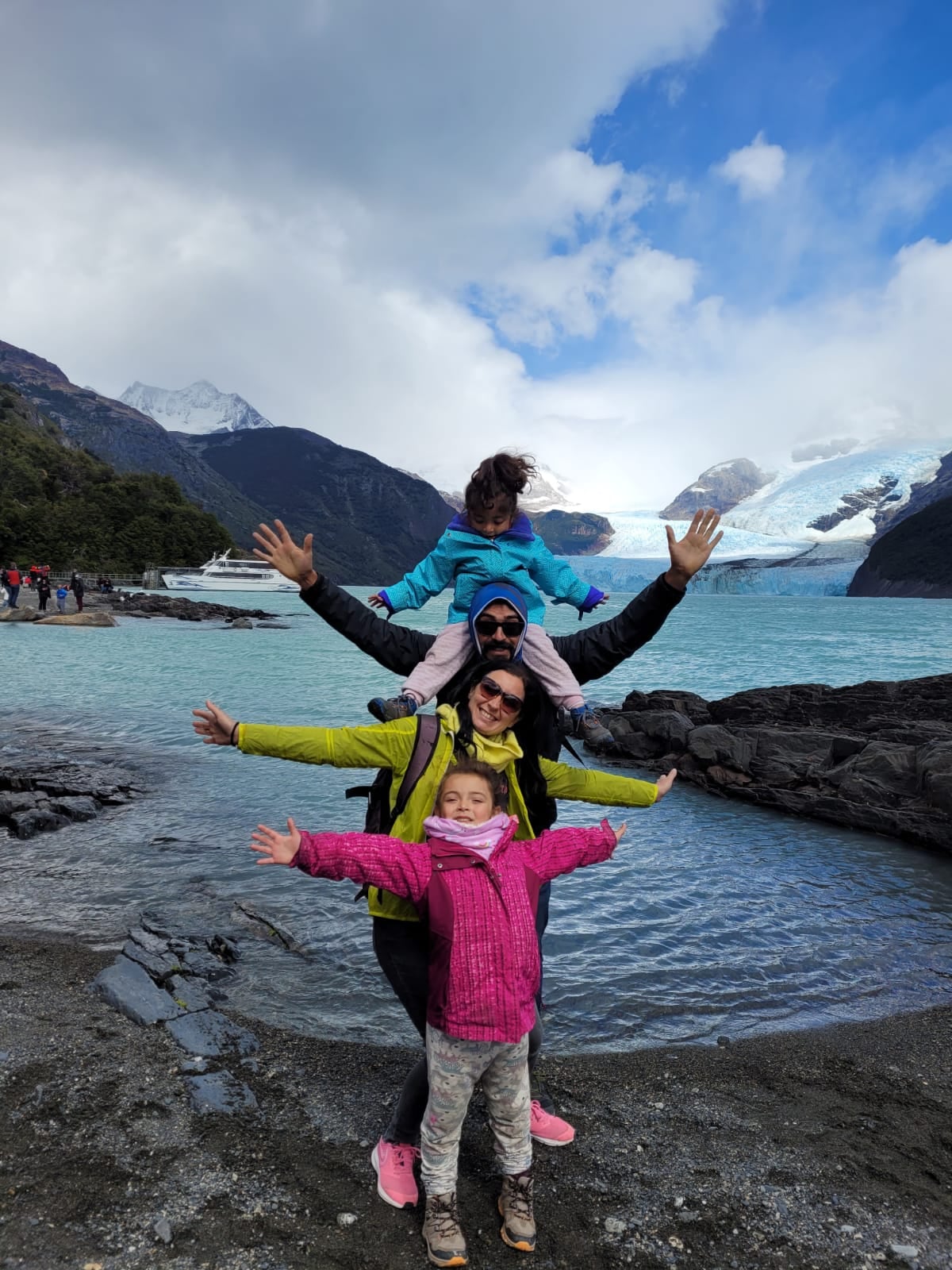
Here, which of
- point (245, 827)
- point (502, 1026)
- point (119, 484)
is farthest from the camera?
point (119, 484)

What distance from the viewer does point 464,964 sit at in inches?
102

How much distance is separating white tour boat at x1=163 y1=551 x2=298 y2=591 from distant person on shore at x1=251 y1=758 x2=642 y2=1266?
94292 millimetres

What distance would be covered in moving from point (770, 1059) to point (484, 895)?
269 centimetres

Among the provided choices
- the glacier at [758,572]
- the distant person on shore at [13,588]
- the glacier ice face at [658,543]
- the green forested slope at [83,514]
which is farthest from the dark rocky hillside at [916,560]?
the distant person on shore at [13,588]

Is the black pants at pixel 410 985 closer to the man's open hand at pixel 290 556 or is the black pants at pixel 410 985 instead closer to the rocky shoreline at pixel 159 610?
the man's open hand at pixel 290 556

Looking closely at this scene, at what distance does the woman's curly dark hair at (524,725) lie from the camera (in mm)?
2998

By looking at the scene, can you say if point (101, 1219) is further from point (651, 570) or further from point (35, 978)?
point (651, 570)

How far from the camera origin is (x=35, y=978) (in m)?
4.63

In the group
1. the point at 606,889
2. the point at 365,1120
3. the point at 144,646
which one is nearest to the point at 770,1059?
the point at 365,1120

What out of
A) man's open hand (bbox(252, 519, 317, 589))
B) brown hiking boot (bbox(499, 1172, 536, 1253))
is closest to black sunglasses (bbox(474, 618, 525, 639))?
man's open hand (bbox(252, 519, 317, 589))

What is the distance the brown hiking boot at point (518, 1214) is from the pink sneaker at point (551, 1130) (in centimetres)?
52

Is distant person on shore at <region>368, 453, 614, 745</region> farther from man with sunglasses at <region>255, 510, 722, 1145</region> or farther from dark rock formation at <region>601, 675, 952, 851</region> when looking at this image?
dark rock formation at <region>601, 675, 952, 851</region>

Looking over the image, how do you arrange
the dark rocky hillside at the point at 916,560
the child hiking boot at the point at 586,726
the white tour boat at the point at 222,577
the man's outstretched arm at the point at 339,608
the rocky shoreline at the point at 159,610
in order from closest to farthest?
the man's outstretched arm at the point at 339,608 → the child hiking boot at the point at 586,726 → the rocky shoreline at the point at 159,610 → the white tour boat at the point at 222,577 → the dark rocky hillside at the point at 916,560

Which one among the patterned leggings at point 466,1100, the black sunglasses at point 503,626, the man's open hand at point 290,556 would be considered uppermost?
the man's open hand at point 290,556
